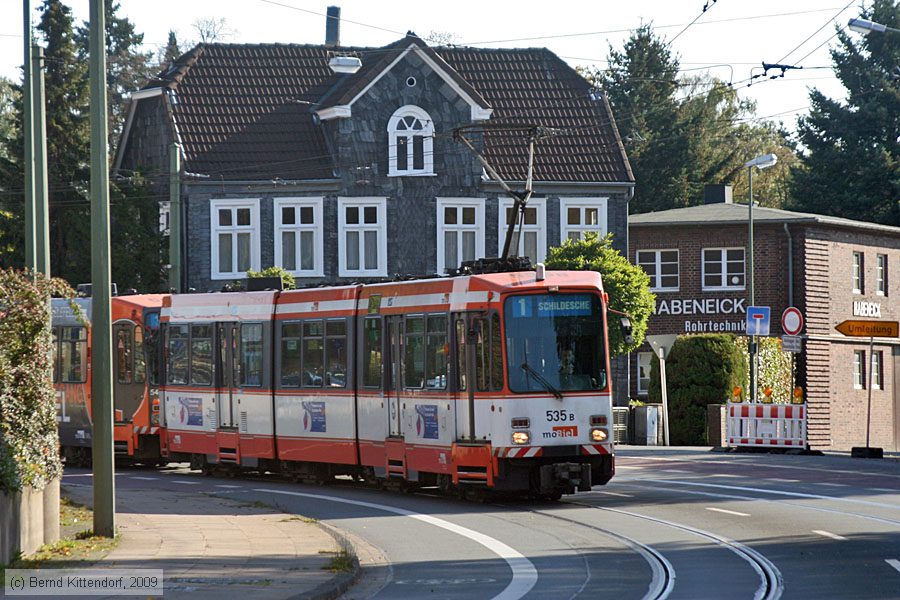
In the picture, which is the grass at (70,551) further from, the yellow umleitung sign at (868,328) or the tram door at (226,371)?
the yellow umleitung sign at (868,328)

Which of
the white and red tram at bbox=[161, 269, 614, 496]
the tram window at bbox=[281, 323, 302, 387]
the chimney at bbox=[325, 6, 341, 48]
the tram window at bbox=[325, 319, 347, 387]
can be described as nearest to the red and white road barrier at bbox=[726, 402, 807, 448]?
the white and red tram at bbox=[161, 269, 614, 496]

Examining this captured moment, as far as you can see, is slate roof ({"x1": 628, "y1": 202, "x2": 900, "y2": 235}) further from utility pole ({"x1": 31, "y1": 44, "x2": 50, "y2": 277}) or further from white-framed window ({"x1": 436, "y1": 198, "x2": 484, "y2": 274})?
utility pole ({"x1": 31, "y1": 44, "x2": 50, "y2": 277})

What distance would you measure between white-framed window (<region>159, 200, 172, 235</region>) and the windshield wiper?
3216 cm

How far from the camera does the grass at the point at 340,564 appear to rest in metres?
14.6

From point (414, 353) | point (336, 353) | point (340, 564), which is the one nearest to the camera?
point (340, 564)

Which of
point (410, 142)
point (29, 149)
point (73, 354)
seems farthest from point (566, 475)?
point (410, 142)

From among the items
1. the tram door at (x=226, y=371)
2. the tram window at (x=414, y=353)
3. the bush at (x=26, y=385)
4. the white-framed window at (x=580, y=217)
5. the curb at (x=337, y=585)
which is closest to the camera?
the curb at (x=337, y=585)

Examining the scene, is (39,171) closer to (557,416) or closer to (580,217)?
(557,416)

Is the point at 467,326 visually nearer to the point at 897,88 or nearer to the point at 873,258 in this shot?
the point at 873,258

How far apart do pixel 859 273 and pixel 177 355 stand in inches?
1312

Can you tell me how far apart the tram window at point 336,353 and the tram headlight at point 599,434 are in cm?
501

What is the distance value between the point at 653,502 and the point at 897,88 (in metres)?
55.8

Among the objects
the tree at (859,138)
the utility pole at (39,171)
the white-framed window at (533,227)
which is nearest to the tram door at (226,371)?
the utility pole at (39,171)

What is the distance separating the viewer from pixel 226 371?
91.9 ft
